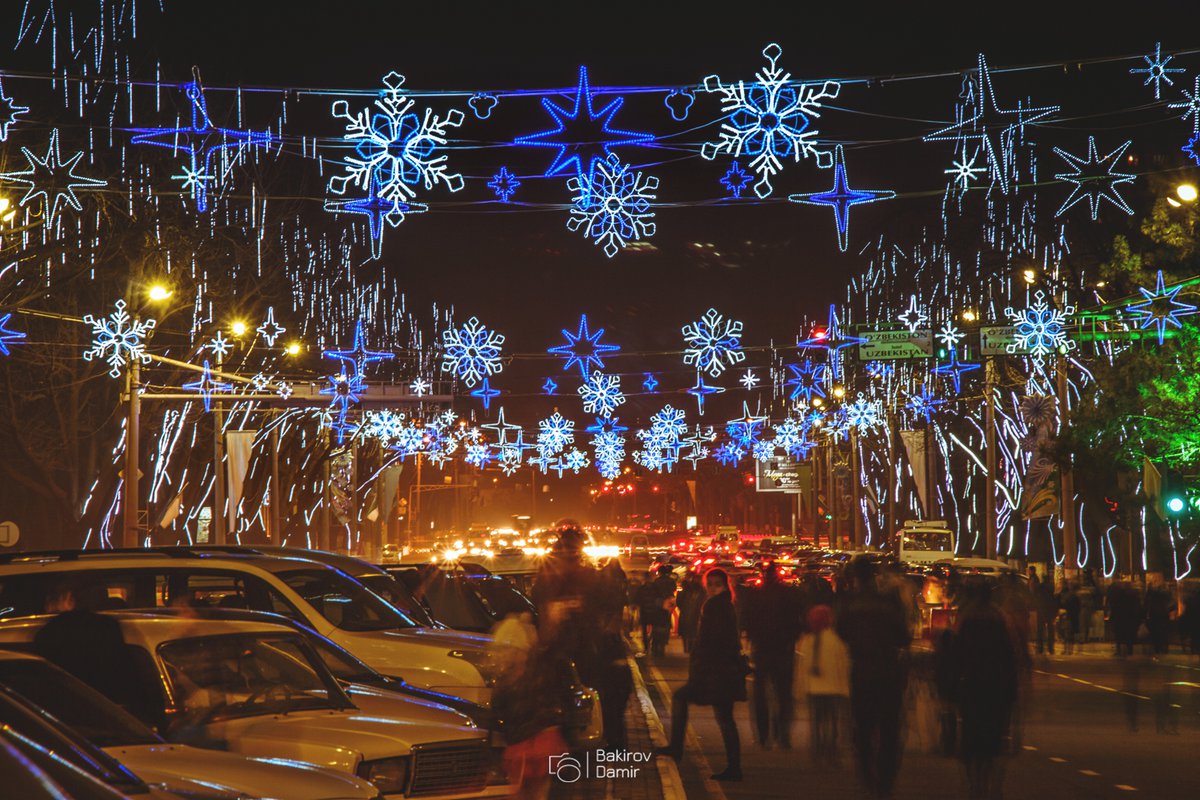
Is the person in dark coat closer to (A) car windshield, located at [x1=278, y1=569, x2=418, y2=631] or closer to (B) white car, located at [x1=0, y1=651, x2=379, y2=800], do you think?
(A) car windshield, located at [x1=278, y1=569, x2=418, y2=631]

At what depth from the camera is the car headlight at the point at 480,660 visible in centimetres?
1277

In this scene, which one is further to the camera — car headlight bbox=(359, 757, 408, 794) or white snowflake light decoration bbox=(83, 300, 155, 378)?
white snowflake light decoration bbox=(83, 300, 155, 378)

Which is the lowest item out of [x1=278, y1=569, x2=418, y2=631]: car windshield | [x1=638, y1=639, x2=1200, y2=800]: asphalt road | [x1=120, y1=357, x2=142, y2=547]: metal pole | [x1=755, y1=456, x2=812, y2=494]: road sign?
[x1=638, y1=639, x2=1200, y2=800]: asphalt road

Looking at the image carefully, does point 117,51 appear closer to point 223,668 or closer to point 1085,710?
point 1085,710

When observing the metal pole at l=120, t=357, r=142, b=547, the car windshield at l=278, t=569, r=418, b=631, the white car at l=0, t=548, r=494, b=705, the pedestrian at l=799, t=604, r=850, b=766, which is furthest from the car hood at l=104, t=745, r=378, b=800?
the metal pole at l=120, t=357, r=142, b=547

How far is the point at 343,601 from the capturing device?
13.6 metres

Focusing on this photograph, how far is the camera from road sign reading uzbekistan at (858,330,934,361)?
35875 millimetres

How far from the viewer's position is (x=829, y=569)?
4300 cm

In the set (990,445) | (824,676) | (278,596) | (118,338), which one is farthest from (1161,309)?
(118,338)

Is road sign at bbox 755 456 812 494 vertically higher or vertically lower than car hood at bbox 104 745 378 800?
higher

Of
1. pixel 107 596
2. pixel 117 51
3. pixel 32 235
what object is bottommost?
pixel 107 596

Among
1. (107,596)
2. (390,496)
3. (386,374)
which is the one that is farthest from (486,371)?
(386,374)

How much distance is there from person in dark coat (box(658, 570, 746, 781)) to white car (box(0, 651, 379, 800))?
21.0 feet

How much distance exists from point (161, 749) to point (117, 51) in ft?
107
